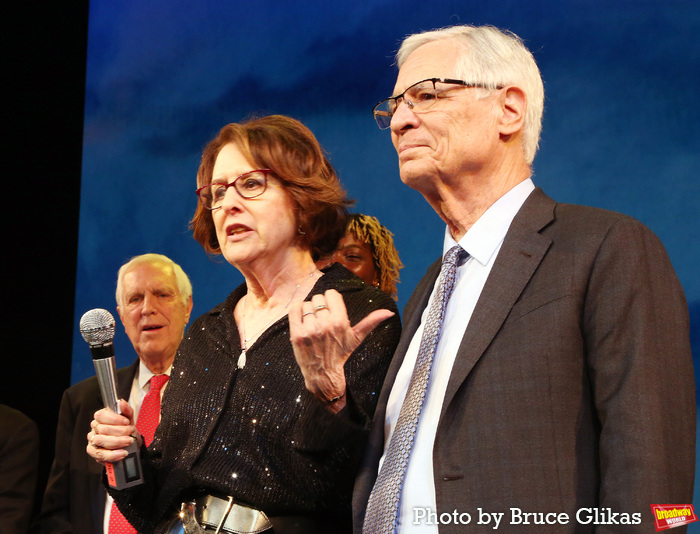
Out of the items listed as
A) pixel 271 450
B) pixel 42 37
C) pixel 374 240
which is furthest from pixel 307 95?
pixel 271 450

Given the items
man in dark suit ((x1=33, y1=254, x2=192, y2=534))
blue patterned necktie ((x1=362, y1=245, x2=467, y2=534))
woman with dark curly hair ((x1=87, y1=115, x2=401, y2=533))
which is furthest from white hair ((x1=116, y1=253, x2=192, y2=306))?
blue patterned necktie ((x1=362, y1=245, x2=467, y2=534))

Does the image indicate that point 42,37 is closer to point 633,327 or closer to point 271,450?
point 271,450

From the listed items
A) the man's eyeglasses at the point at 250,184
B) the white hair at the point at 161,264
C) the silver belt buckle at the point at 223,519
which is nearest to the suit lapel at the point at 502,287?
the silver belt buckle at the point at 223,519

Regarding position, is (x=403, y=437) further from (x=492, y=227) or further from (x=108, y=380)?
(x=108, y=380)

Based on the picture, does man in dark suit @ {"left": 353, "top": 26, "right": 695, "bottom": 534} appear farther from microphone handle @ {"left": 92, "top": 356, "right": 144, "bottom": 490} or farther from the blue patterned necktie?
microphone handle @ {"left": 92, "top": 356, "right": 144, "bottom": 490}

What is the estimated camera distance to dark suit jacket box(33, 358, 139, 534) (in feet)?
9.32

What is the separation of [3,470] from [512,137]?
2.46m

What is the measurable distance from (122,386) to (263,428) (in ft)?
5.16

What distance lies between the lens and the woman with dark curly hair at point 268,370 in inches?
60.6

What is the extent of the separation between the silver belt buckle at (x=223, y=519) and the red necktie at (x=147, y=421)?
0.98 metres

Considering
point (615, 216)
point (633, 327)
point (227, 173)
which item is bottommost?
point (633, 327)

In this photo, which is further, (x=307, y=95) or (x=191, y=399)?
(x=307, y=95)

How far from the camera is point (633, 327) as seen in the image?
1260 millimetres

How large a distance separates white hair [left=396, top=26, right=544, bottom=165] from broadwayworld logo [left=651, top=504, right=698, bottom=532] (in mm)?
872
